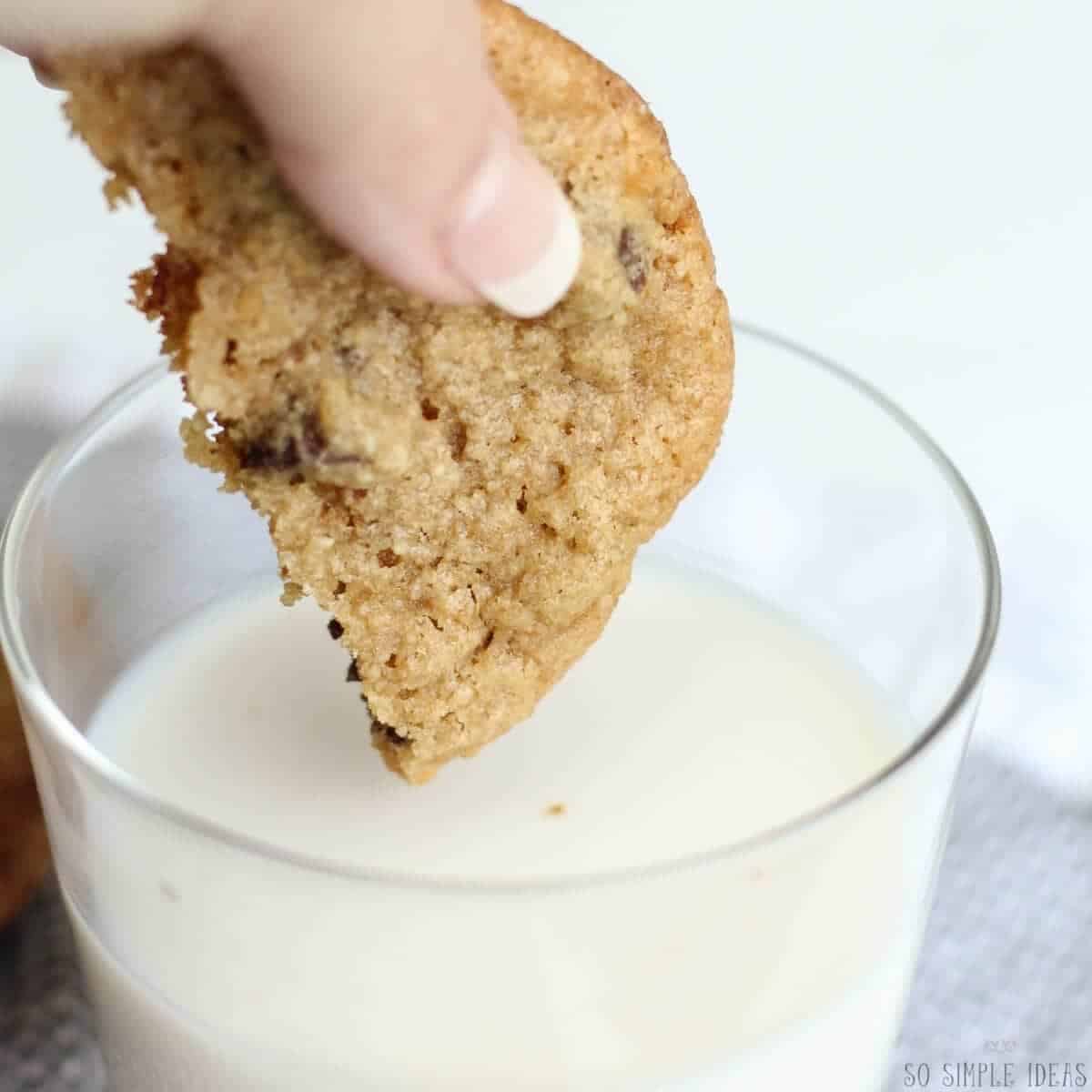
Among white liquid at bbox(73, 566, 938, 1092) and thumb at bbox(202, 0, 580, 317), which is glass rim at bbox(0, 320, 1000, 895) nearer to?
white liquid at bbox(73, 566, 938, 1092)

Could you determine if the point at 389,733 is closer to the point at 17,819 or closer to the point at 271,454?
the point at 271,454

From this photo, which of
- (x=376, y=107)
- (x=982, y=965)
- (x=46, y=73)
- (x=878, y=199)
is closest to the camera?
(x=376, y=107)

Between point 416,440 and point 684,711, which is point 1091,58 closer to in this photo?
point 684,711

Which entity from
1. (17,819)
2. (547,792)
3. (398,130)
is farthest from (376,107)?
(17,819)

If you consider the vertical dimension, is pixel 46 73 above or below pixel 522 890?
above

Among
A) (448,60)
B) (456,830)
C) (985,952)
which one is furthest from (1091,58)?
(448,60)

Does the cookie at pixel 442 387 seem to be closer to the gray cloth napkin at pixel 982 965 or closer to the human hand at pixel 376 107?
the human hand at pixel 376 107
